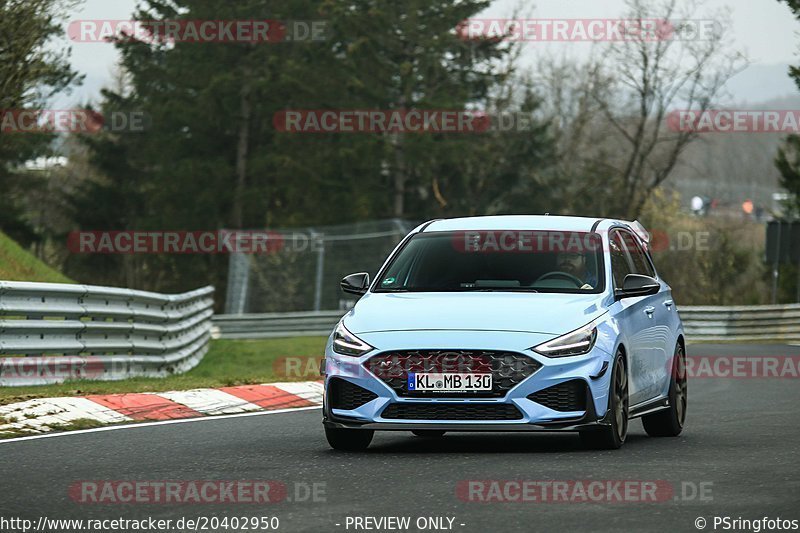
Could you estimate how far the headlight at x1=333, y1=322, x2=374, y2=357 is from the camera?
1034 cm

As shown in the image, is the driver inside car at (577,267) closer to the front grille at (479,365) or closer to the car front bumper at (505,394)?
the car front bumper at (505,394)

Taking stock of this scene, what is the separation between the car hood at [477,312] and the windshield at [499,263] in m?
0.30

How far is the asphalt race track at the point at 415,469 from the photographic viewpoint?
7.57 meters

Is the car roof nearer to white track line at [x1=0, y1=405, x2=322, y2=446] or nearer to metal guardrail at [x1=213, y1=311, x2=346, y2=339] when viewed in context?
white track line at [x1=0, y1=405, x2=322, y2=446]

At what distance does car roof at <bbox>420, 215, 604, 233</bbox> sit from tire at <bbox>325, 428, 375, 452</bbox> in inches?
78.7

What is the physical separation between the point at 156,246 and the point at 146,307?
144 feet

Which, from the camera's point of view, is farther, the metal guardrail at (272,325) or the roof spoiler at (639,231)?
the metal guardrail at (272,325)

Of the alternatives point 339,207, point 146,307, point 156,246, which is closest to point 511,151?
point 339,207

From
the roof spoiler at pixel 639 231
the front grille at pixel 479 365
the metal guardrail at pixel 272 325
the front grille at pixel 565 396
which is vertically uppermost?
the roof spoiler at pixel 639 231

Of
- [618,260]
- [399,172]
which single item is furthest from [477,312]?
[399,172]

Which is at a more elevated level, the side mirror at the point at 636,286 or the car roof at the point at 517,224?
the car roof at the point at 517,224

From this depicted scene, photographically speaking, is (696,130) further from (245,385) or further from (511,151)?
(245,385)

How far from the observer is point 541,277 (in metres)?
11.4

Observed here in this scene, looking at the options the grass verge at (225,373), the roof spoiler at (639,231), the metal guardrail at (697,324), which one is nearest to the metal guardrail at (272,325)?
the metal guardrail at (697,324)
